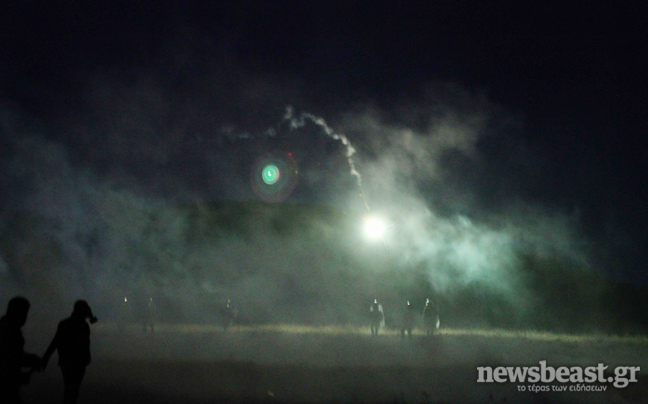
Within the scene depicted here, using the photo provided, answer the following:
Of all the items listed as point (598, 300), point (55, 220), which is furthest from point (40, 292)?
point (598, 300)

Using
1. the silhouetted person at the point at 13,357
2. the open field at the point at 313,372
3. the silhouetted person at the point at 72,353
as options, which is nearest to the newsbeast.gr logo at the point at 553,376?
the open field at the point at 313,372

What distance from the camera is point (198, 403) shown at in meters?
10.0

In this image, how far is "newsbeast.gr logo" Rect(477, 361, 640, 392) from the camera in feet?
41.5

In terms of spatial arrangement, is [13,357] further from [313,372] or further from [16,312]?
[313,372]

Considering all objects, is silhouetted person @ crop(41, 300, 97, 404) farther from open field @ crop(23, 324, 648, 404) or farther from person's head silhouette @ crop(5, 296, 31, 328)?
person's head silhouette @ crop(5, 296, 31, 328)

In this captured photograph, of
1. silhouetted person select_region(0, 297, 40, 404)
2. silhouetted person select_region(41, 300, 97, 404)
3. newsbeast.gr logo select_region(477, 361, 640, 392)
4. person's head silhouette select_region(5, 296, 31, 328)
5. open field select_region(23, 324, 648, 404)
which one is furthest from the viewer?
newsbeast.gr logo select_region(477, 361, 640, 392)

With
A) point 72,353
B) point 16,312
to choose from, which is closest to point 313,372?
point 72,353

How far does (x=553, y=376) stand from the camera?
1340cm

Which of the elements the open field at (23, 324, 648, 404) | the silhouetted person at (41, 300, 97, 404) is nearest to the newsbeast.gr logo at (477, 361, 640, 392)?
the open field at (23, 324, 648, 404)

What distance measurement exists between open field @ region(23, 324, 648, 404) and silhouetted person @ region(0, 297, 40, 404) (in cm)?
453

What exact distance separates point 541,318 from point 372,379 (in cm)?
2804

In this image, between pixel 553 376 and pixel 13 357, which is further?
pixel 553 376

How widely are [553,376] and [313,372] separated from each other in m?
5.45

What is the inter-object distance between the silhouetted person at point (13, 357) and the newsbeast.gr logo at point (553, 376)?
369 inches
